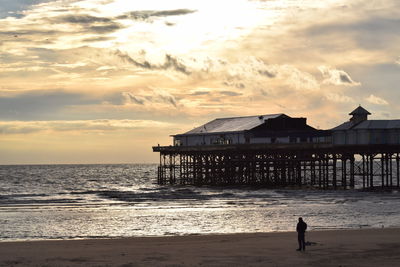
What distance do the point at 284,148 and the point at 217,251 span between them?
47522 millimetres

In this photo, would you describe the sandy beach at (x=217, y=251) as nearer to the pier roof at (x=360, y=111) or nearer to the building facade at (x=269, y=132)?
the pier roof at (x=360, y=111)

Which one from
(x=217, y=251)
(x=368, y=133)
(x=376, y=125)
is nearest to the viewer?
(x=217, y=251)

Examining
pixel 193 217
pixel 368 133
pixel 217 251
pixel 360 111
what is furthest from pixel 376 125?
→ pixel 217 251

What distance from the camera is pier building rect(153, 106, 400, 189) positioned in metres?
63.9

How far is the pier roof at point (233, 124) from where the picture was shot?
82.7 m

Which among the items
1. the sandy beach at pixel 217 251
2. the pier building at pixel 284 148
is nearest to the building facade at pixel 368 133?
the pier building at pixel 284 148

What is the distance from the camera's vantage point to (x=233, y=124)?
88.6m

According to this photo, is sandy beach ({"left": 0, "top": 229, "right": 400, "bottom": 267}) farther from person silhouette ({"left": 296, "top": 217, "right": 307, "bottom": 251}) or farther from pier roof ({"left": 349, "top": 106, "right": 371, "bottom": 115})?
pier roof ({"left": 349, "top": 106, "right": 371, "bottom": 115})

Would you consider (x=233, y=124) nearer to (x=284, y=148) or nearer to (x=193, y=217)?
(x=284, y=148)

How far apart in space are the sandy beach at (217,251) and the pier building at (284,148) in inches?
1380

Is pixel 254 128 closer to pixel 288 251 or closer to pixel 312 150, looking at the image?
pixel 312 150

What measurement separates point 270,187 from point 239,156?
264 inches

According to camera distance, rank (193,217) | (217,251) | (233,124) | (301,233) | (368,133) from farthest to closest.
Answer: (233,124)
(368,133)
(193,217)
(217,251)
(301,233)

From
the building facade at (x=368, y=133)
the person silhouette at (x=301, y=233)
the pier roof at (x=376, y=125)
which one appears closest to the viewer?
the person silhouette at (x=301, y=233)
